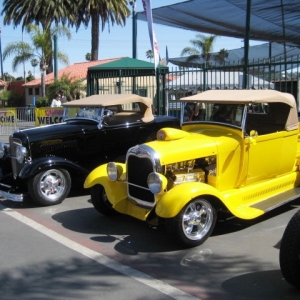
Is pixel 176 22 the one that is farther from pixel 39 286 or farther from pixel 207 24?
pixel 39 286

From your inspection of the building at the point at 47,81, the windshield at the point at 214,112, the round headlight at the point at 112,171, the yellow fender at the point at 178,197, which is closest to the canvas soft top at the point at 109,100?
the windshield at the point at 214,112

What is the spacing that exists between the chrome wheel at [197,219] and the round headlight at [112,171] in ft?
4.35

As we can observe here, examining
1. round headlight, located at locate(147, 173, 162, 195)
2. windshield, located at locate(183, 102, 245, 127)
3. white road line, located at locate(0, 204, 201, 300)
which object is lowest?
white road line, located at locate(0, 204, 201, 300)

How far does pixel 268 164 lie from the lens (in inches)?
→ 246

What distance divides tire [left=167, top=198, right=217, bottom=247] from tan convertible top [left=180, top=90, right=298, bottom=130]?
1.67 metres

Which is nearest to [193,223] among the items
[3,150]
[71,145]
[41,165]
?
[41,165]

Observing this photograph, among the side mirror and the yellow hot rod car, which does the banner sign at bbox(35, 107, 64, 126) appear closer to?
the yellow hot rod car

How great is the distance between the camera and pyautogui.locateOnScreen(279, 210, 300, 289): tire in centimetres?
370

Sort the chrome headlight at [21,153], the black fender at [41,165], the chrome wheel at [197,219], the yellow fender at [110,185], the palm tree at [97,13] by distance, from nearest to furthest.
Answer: the chrome wheel at [197,219]
the yellow fender at [110,185]
the black fender at [41,165]
the chrome headlight at [21,153]
the palm tree at [97,13]

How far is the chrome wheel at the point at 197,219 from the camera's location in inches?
200

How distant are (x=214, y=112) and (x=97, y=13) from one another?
27.1 meters

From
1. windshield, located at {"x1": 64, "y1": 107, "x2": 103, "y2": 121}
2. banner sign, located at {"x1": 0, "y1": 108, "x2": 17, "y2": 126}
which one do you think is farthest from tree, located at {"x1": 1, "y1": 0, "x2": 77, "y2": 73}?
windshield, located at {"x1": 64, "y1": 107, "x2": 103, "y2": 121}

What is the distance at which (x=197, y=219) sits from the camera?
5176 millimetres

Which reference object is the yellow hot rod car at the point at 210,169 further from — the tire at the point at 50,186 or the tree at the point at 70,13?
the tree at the point at 70,13
